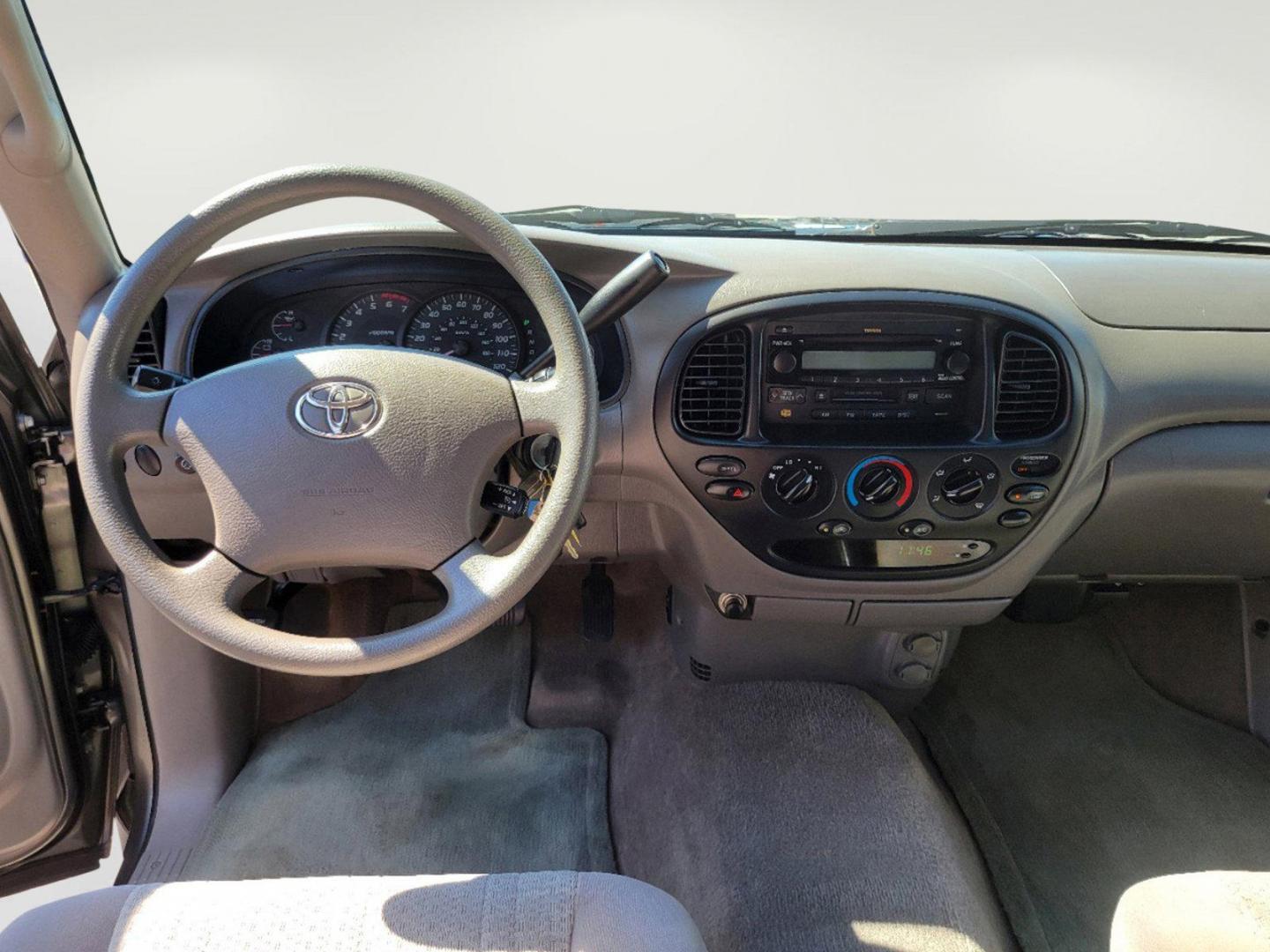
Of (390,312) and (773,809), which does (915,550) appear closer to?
(773,809)

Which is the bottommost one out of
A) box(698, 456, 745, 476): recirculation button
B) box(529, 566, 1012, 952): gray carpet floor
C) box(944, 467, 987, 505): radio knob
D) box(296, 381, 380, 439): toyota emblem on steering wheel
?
box(529, 566, 1012, 952): gray carpet floor

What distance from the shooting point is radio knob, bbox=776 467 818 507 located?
1.35 meters

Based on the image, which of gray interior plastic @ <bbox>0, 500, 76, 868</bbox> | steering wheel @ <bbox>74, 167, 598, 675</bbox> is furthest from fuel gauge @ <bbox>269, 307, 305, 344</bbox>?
gray interior plastic @ <bbox>0, 500, 76, 868</bbox>

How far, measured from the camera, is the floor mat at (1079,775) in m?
1.56

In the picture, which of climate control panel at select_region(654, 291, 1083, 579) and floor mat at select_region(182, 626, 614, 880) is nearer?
climate control panel at select_region(654, 291, 1083, 579)

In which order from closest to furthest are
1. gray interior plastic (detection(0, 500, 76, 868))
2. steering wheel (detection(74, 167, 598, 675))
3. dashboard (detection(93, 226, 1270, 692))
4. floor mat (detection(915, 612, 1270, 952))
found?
steering wheel (detection(74, 167, 598, 675)) < dashboard (detection(93, 226, 1270, 692)) < gray interior plastic (detection(0, 500, 76, 868)) < floor mat (detection(915, 612, 1270, 952))

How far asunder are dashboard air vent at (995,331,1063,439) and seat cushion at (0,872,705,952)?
A: 2.87 feet

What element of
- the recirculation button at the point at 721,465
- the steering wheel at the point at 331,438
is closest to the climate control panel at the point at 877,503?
the recirculation button at the point at 721,465

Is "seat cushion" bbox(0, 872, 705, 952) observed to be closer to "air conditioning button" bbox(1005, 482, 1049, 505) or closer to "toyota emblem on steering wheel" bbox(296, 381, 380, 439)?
"toyota emblem on steering wheel" bbox(296, 381, 380, 439)

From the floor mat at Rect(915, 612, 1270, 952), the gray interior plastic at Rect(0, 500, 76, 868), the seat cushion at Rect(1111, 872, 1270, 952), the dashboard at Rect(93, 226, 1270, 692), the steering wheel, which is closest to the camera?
the seat cushion at Rect(1111, 872, 1270, 952)

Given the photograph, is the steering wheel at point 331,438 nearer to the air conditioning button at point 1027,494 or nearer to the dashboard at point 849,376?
the dashboard at point 849,376

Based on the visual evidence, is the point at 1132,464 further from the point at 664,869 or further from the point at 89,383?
the point at 89,383

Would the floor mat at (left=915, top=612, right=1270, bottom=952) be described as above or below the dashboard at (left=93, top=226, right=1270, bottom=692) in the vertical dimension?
below

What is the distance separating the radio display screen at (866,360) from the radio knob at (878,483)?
154 millimetres
